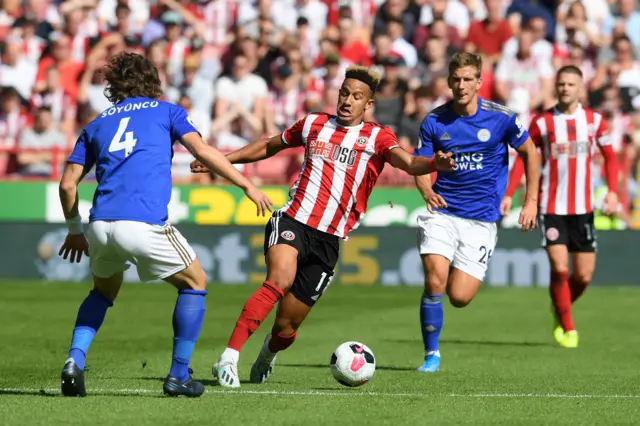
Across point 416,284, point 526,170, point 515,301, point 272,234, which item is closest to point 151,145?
point 272,234

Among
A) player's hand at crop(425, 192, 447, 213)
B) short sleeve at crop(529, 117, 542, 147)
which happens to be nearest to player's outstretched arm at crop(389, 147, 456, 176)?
player's hand at crop(425, 192, 447, 213)

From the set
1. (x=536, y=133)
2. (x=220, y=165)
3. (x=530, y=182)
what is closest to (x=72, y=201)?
(x=220, y=165)

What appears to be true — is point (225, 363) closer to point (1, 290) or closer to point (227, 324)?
Answer: point (227, 324)

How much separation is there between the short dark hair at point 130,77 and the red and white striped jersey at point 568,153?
5.06 m

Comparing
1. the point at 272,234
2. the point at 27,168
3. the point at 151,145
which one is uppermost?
the point at 151,145

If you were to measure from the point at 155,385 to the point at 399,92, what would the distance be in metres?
11.2

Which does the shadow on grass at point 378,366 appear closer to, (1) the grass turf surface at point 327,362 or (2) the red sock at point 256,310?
(1) the grass turf surface at point 327,362

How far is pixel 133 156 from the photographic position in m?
7.18

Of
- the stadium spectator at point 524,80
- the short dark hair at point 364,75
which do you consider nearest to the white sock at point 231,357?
the short dark hair at point 364,75

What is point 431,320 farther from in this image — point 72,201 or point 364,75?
point 72,201

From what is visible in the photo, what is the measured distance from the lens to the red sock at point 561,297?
11328mm

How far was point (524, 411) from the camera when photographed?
275 inches

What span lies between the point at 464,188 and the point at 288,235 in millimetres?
2062

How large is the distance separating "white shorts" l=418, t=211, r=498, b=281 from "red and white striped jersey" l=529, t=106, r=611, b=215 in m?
1.97
